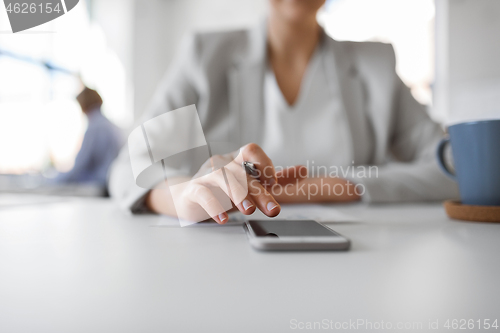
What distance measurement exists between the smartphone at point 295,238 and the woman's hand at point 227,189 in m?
0.01

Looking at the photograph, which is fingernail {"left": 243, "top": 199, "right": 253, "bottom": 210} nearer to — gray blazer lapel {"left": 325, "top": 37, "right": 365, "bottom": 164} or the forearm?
the forearm

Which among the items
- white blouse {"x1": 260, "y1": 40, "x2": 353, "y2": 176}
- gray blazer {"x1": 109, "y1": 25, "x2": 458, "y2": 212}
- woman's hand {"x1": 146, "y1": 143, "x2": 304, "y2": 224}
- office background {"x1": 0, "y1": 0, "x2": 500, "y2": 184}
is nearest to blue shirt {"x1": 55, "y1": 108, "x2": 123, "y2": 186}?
office background {"x1": 0, "y1": 0, "x2": 500, "y2": 184}

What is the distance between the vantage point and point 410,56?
1975mm

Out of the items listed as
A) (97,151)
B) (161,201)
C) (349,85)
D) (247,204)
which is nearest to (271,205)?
(247,204)

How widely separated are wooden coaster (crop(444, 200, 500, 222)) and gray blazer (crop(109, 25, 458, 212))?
79 mm

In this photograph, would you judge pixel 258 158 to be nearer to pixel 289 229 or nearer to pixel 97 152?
pixel 289 229

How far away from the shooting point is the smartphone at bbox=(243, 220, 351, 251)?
14 cm

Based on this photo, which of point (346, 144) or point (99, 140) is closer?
point (346, 144)

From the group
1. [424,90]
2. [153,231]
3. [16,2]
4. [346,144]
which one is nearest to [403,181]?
[346,144]

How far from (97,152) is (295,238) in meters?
1.22

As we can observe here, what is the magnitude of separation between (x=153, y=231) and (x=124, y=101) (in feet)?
7.96

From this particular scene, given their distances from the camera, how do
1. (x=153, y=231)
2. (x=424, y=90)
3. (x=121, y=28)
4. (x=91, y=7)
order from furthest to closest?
(x=121, y=28), (x=91, y=7), (x=424, y=90), (x=153, y=231)

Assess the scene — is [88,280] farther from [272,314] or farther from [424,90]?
[424,90]

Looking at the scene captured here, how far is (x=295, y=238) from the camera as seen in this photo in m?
0.15
